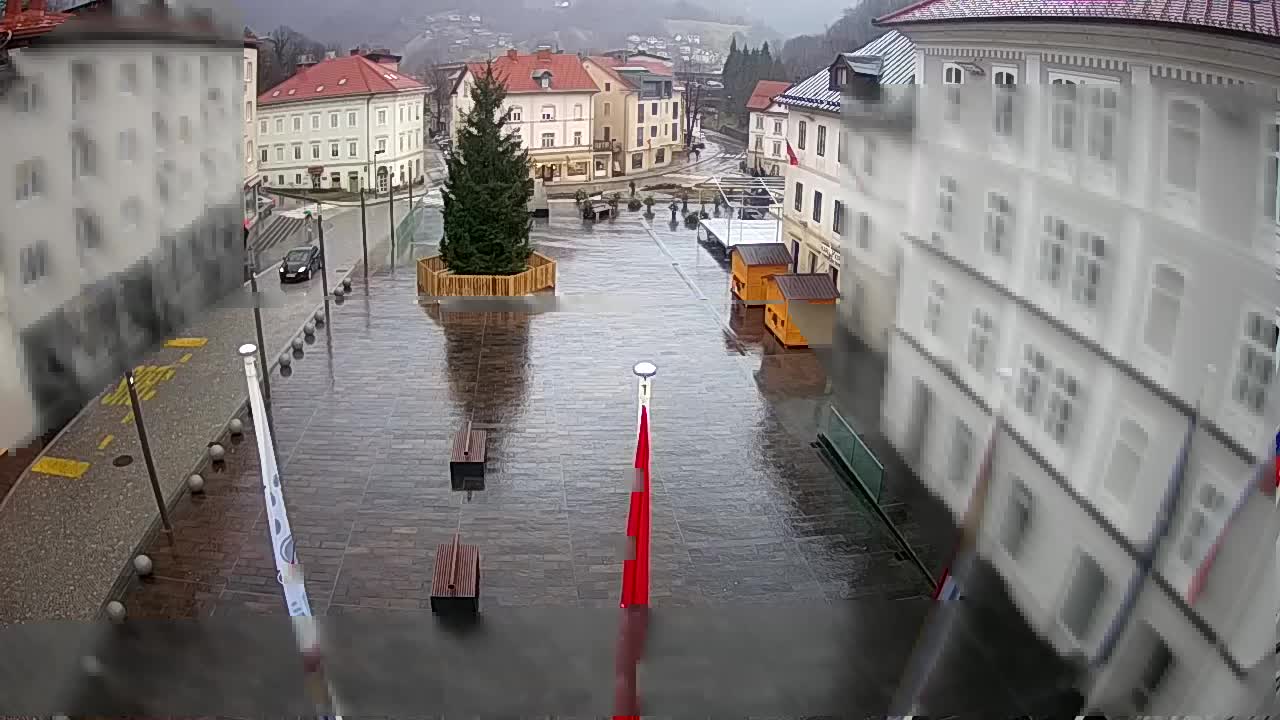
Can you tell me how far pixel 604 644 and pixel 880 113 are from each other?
4.92m

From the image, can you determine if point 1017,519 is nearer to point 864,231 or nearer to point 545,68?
point 864,231

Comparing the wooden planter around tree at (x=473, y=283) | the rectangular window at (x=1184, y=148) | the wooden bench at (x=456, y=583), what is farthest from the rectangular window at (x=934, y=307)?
the wooden planter around tree at (x=473, y=283)

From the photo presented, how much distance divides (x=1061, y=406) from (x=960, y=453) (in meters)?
0.85

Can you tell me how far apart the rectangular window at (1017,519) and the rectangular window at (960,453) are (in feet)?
1.06

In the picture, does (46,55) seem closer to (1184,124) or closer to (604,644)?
(1184,124)

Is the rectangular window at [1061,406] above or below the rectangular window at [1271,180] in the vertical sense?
below

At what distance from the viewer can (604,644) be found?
25.5 feet

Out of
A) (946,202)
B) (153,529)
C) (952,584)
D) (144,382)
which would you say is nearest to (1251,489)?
(946,202)

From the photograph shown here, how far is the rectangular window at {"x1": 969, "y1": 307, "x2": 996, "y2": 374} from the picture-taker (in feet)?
13.8

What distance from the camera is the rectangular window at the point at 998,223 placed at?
3.94 metres

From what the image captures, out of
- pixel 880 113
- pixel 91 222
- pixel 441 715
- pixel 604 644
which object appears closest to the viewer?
pixel 91 222

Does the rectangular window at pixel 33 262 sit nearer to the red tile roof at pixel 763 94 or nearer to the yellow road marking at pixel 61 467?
the yellow road marking at pixel 61 467

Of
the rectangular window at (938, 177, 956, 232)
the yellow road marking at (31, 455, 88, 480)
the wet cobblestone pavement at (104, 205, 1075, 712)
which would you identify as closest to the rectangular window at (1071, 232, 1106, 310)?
the rectangular window at (938, 177, 956, 232)

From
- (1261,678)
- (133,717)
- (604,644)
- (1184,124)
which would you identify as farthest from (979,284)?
(133,717)
